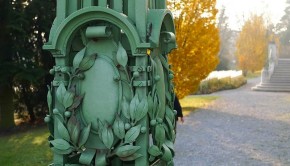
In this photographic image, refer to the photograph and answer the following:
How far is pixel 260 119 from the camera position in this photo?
41.2 feet

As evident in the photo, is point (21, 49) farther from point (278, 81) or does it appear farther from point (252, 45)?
point (252, 45)

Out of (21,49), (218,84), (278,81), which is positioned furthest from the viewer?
(218,84)

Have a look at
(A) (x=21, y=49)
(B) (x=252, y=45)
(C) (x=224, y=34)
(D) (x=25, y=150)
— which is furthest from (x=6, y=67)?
(C) (x=224, y=34)

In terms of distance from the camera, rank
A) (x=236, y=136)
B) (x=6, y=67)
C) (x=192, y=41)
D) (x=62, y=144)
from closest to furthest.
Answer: (x=62, y=144) → (x=236, y=136) → (x=6, y=67) → (x=192, y=41)

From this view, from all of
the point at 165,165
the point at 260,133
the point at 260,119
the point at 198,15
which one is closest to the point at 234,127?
the point at 260,133

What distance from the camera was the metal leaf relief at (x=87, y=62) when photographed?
191 centimetres

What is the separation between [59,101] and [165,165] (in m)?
0.81

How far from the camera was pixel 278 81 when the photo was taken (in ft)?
76.6

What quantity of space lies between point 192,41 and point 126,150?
10.4 m

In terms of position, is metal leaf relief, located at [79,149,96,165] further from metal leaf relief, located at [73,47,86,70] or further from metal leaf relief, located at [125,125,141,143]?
metal leaf relief, located at [73,47,86,70]

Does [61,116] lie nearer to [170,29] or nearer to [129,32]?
[129,32]

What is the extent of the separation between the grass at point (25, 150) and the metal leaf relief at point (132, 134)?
5.22m

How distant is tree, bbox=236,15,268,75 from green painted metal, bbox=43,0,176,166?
29890 mm

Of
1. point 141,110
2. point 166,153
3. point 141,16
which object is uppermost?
point 141,16
